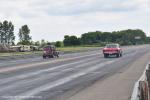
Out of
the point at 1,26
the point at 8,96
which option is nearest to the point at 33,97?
the point at 8,96

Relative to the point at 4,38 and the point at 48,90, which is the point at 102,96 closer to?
the point at 48,90

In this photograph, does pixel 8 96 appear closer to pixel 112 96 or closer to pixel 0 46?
pixel 112 96

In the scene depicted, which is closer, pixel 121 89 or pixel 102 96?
pixel 102 96

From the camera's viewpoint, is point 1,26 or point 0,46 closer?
point 0,46

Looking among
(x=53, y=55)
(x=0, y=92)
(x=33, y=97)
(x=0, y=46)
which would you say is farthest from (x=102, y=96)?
(x=0, y=46)

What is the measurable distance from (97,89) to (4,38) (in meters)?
158

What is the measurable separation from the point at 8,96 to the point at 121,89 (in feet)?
15.9

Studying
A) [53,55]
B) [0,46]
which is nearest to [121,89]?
[53,55]

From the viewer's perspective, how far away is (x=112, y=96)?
686 inches

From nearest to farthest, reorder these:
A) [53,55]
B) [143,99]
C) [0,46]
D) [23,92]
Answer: [143,99] → [23,92] → [53,55] → [0,46]

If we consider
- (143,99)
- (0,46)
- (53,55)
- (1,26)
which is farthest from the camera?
(1,26)

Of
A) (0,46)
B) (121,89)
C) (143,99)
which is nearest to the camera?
(143,99)

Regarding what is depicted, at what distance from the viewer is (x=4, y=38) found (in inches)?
6944

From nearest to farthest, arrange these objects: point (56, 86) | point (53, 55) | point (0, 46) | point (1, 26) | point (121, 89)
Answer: point (121, 89), point (56, 86), point (53, 55), point (0, 46), point (1, 26)
